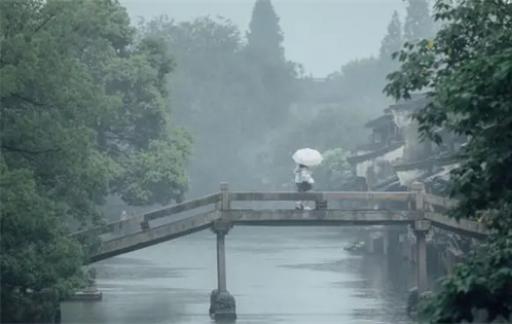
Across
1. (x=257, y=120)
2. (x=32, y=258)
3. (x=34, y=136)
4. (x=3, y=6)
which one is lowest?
(x=32, y=258)

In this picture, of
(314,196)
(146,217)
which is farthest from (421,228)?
(146,217)

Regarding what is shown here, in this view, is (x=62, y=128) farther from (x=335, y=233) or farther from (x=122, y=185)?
(x=335, y=233)

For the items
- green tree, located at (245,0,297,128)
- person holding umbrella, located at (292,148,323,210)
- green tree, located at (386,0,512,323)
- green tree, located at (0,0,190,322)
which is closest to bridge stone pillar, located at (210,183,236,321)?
person holding umbrella, located at (292,148,323,210)

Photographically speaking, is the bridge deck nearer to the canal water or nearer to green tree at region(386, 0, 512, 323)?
the canal water

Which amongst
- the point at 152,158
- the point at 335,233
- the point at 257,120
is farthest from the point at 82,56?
the point at 257,120

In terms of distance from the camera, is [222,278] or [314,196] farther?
[222,278]

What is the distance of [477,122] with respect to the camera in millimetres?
26703

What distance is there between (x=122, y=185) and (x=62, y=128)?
2066 cm

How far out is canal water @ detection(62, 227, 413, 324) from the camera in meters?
52.9

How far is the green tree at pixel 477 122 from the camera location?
81.0ft

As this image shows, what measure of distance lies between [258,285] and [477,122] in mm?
41209

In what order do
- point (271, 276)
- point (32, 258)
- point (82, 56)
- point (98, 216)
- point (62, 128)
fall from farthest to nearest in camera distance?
point (271, 276)
point (82, 56)
point (98, 216)
point (62, 128)
point (32, 258)

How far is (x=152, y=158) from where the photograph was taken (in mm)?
65875

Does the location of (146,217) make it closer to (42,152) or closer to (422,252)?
(42,152)
